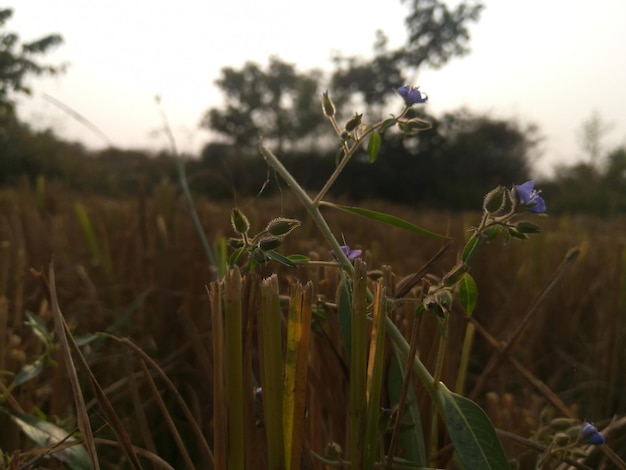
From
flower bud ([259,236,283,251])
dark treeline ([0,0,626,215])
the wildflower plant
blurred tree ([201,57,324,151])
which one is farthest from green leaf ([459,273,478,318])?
blurred tree ([201,57,324,151])

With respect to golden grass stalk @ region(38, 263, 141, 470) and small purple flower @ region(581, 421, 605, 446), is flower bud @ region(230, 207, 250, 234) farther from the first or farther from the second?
small purple flower @ region(581, 421, 605, 446)

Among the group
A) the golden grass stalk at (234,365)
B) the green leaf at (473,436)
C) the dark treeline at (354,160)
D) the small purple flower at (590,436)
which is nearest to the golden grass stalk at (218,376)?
the golden grass stalk at (234,365)

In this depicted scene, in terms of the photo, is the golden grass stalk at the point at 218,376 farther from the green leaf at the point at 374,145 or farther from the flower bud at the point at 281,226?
the green leaf at the point at 374,145

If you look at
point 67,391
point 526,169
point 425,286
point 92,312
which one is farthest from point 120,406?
point 526,169

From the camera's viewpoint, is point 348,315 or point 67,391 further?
point 67,391

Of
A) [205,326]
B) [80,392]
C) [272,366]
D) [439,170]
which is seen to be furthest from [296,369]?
[439,170]

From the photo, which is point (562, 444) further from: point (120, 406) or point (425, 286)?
point (120, 406)
